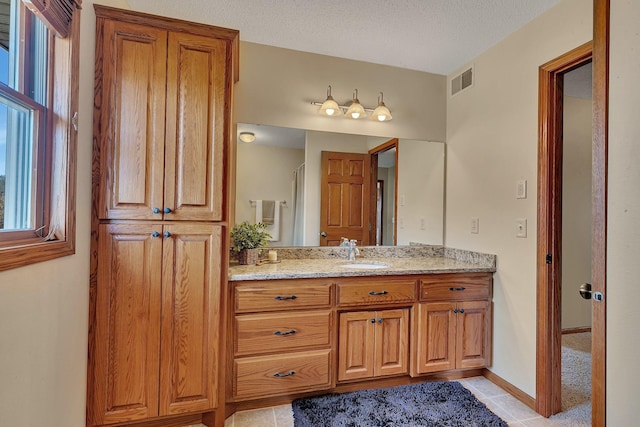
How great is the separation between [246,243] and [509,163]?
187cm

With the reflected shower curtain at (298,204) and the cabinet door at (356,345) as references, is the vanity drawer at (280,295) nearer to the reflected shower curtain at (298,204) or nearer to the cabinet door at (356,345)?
the cabinet door at (356,345)

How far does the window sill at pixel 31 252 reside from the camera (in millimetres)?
918

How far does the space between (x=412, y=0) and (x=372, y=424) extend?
2426 mm

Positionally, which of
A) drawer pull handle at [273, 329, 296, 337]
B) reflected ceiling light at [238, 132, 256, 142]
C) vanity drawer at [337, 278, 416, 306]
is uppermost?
reflected ceiling light at [238, 132, 256, 142]

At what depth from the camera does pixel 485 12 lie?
206 cm

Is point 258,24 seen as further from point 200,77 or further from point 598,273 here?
point 598,273

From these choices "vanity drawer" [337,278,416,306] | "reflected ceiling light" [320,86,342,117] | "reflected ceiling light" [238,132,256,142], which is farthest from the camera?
"reflected ceiling light" [320,86,342,117]

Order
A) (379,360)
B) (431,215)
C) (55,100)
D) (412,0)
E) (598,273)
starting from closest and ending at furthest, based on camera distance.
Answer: (598,273) → (55,100) → (412,0) → (379,360) → (431,215)

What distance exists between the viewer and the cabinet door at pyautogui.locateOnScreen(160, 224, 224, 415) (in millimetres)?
1746

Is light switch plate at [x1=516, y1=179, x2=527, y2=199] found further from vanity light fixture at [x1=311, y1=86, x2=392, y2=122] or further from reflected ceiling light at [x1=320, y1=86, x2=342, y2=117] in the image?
reflected ceiling light at [x1=320, y1=86, x2=342, y2=117]

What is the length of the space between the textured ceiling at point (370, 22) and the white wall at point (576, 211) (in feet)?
5.89

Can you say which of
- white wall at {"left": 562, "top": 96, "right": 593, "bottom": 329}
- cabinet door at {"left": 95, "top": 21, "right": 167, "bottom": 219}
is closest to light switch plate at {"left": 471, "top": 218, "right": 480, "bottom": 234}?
white wall at {"left": 562, "top": 96, "right": 593, "bottom": 329}

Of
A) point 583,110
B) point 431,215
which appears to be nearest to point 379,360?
point 431,215

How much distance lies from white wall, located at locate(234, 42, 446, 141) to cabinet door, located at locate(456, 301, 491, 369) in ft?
4.72
